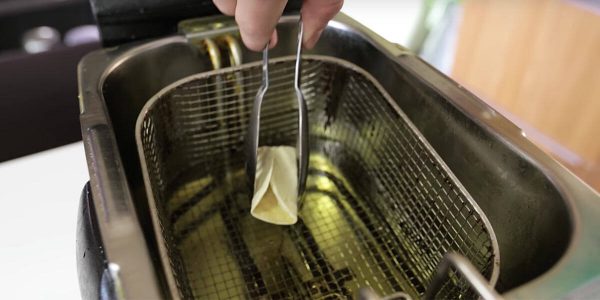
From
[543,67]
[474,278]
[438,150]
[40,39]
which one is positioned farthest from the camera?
[543,67]

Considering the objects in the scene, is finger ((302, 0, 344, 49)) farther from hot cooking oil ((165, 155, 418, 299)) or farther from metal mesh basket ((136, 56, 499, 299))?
hot cooking oil ((165, 155, 418, 299))

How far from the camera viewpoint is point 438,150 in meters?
0.60

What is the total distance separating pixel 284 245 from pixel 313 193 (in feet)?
0.33

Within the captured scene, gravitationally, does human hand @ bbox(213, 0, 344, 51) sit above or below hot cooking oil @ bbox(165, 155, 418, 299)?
above

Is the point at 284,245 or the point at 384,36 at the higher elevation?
the point at 384,36

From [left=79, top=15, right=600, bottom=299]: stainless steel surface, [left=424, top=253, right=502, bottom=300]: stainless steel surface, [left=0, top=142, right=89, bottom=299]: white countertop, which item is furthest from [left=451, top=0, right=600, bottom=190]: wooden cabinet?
[left=0, top=142, right=89, bottom=299]: white countertop

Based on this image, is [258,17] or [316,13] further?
[316,13]

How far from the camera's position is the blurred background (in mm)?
547

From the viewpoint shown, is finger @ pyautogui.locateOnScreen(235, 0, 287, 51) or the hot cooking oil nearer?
finger @ pyautogui.locateOnScreen(235, 0, 287, 51)

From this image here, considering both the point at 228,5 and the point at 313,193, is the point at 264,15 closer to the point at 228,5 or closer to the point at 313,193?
the point at 228,5

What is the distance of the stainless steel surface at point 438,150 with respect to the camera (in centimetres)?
38

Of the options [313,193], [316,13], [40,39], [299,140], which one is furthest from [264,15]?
[40,39]

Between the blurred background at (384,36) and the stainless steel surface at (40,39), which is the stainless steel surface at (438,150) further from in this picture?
the stainless steel surface at (40,39)

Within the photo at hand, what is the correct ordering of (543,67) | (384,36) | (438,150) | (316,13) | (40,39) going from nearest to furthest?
(316,13) < (438,150) < (384,36) < (40,39) < (543,67)
